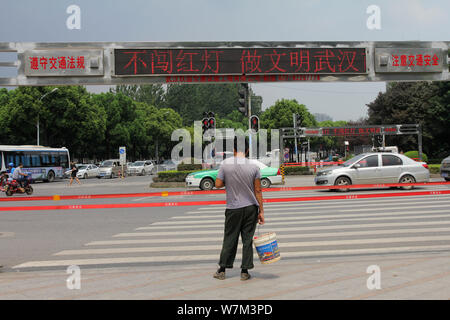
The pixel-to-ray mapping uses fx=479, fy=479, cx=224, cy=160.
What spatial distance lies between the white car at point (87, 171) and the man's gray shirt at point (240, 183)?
41085mm

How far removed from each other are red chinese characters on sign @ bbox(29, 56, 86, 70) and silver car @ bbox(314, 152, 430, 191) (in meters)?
11.0

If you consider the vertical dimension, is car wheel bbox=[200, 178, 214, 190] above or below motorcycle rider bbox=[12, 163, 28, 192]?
below

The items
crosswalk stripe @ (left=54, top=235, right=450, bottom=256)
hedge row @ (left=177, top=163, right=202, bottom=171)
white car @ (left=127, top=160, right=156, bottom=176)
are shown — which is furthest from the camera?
white car @ (left=127, top=160, right=156, bottom=176)

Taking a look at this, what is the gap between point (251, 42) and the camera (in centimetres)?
1221

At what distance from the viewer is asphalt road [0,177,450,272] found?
7.60 m

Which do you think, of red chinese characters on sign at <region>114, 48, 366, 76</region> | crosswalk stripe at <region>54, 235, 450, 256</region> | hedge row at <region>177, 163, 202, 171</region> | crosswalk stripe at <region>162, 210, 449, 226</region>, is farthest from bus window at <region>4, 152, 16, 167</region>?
crosswalk stripe at <region>54, 235, 450, 256</region>

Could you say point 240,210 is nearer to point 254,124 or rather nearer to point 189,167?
point 254,124

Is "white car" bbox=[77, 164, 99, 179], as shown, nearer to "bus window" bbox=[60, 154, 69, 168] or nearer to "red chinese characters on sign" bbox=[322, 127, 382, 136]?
"bus window" bbox=[60, 154, 69, 168]

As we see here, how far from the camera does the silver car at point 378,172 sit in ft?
62.5

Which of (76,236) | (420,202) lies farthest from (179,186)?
(76,236)

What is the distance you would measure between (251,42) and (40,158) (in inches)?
1256

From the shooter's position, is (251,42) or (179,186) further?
(179,186)

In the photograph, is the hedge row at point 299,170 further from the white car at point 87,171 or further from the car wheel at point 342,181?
the white car at point 87,171
